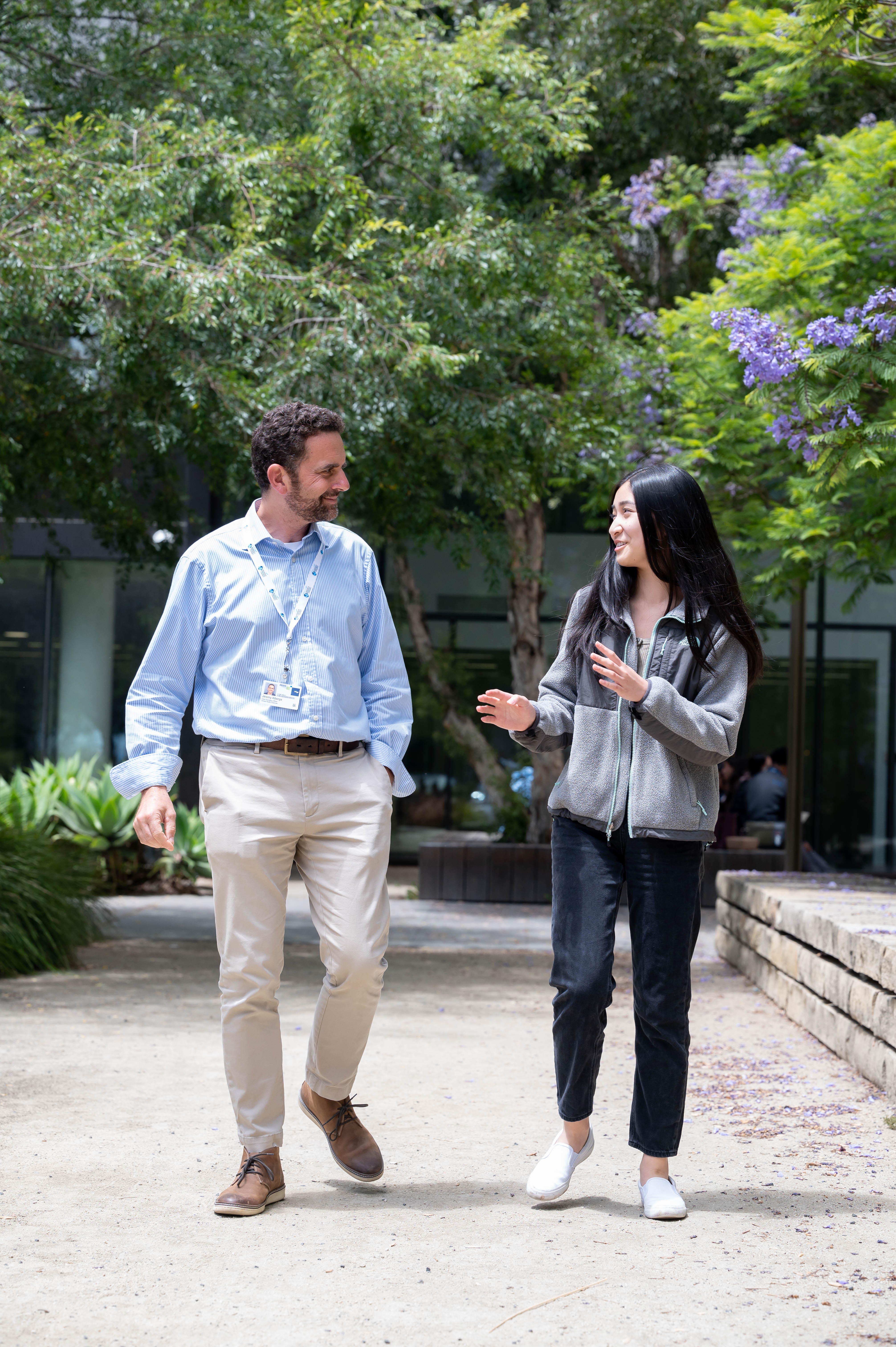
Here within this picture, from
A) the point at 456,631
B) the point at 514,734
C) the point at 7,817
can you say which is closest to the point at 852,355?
the point at 514,734

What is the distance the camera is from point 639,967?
3.58 m

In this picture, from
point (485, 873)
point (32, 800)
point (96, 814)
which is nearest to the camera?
point (32, 800)

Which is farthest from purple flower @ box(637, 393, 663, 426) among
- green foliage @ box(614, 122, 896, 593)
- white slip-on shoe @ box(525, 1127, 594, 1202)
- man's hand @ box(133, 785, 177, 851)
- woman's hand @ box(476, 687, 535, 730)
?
man's hand @ box(133, 785, 177, 851)

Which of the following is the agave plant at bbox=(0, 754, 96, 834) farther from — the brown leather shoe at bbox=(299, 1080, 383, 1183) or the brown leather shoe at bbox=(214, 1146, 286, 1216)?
the brown leather shoe at bbox=(214, 1146, 286, 1216)

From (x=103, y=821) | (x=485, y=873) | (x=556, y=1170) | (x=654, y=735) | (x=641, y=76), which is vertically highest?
(x=641, y=76)

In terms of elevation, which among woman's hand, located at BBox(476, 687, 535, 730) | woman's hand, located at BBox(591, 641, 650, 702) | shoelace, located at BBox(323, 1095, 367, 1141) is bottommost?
shoelace, located at BBox(323, 1095, 367, 1141)

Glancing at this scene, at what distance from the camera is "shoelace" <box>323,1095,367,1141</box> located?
3.75 m

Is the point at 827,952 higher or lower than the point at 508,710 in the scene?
lower

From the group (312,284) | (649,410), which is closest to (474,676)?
(649,410)

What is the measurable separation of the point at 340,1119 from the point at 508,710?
123 cm

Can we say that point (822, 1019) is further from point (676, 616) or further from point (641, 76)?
point (641, 76)

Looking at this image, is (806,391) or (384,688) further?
(806,391)

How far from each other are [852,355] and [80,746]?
1146 centimetres

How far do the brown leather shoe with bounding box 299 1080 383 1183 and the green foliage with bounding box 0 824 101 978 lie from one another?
13.9ft
